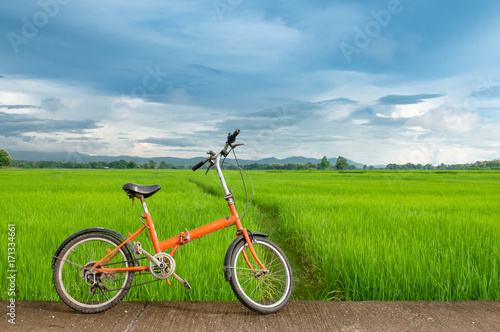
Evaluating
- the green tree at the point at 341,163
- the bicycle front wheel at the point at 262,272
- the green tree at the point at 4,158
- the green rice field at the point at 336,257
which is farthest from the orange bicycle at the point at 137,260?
the green tree at the point at 4,158

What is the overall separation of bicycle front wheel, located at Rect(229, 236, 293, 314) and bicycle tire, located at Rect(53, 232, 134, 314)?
1043 mm

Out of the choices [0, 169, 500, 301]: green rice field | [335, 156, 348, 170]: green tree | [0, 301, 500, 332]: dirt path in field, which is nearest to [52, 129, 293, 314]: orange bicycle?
[0, 301, 500, 332]: dirt path in field

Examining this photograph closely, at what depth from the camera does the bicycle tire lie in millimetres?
3045

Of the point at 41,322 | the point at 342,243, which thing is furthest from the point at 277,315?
the point at 342,243

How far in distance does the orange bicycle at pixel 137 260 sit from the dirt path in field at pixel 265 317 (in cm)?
15

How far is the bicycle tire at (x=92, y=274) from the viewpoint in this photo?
3.04 meters

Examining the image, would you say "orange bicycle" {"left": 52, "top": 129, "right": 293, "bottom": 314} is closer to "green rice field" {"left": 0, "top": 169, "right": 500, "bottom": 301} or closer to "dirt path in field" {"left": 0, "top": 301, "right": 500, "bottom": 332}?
"dirt path in field" {"left": 0, "top": 301, "right": 500, "bottom": 332}

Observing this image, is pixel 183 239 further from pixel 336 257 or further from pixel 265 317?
pixel 336 257

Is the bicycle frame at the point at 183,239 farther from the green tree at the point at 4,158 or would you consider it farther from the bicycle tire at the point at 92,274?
the green tree at the point at 4,158

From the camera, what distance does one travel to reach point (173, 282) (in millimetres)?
3609

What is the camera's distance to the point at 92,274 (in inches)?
121

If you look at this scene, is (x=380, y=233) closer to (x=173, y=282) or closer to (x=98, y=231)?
(x=173, y=282)

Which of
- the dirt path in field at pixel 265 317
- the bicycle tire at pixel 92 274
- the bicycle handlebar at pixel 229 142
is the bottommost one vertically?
the dirt path in field at pixel 265 317

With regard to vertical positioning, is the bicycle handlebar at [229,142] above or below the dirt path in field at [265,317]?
above
